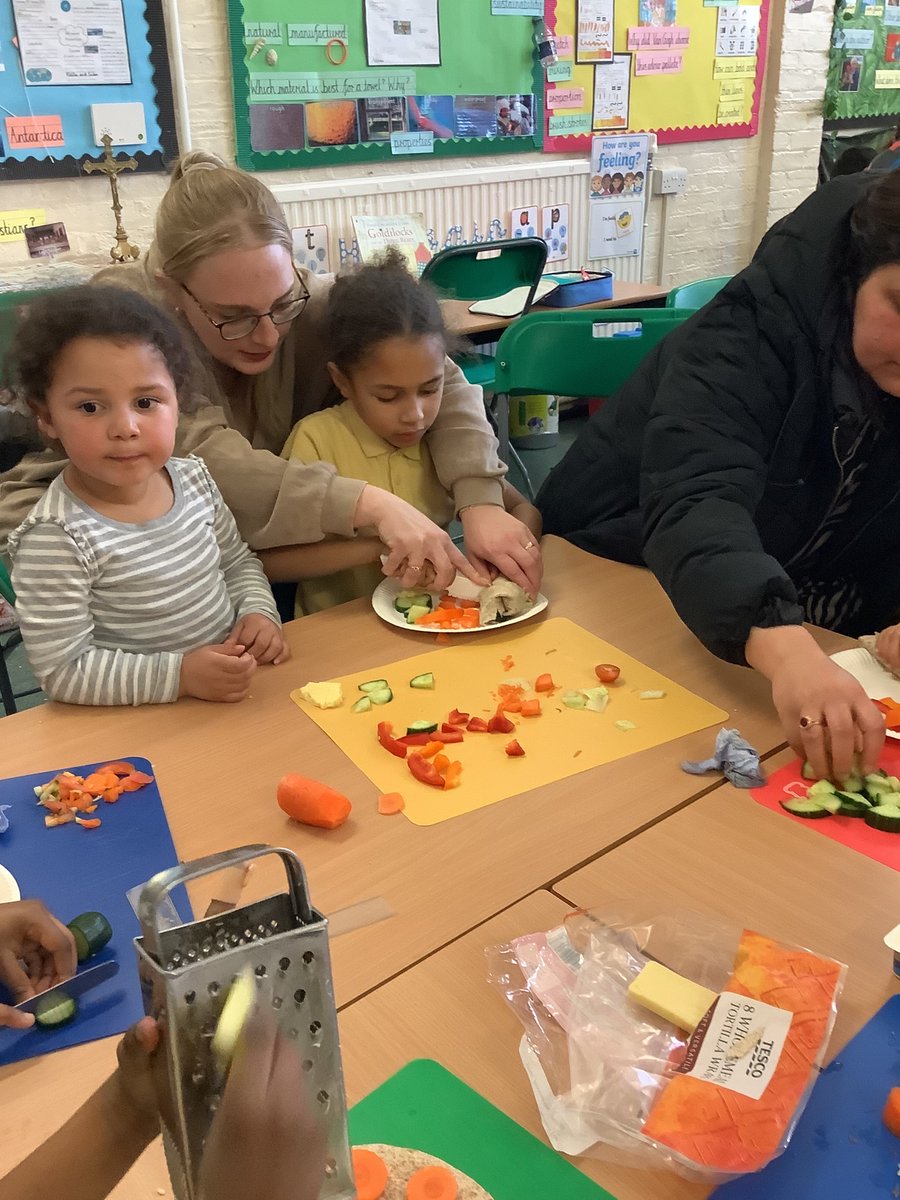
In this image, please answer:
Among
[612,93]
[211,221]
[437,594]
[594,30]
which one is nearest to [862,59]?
[612,93]

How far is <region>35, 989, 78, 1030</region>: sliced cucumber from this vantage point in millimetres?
699

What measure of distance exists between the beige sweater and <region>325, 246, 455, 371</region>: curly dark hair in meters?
0.07

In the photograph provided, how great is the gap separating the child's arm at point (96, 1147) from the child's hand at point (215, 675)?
0.69m

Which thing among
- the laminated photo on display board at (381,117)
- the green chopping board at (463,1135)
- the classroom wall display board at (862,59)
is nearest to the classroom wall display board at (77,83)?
the laminated photo on display board at (381,117)

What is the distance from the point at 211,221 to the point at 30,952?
1.07m

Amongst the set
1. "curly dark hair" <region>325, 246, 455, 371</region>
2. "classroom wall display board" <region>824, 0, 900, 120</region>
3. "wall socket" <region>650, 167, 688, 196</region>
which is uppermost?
"classroom wall display board" <region>824, 0, 900, 120</region>

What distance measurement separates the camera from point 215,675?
1.12 meters

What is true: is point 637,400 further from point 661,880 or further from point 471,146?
point 471,146

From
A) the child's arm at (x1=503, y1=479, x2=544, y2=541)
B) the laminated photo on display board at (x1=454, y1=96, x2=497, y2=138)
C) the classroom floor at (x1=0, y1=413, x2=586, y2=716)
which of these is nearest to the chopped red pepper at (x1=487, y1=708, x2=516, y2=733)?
the child's arm at (x1=503, y1=479, x2=544, y2=541)

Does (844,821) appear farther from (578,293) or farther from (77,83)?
(77,83)

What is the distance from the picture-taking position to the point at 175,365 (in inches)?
50.9

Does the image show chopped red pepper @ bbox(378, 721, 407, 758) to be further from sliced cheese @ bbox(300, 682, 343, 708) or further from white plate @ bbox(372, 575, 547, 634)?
white plate @ bbox(372, 575, 547, 634)

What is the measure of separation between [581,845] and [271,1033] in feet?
1.83

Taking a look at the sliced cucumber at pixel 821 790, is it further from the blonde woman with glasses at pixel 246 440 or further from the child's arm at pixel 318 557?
the child's arm at pixel 318 557
